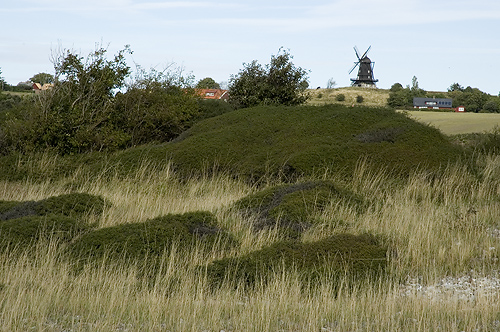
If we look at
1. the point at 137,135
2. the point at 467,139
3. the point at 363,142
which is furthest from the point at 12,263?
the point at 467,139

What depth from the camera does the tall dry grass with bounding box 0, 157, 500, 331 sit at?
6.09 m

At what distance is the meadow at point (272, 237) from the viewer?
20.6ft

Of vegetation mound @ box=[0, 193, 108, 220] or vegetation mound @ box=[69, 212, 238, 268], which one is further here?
vegetation mound @ box=[0, 193, 108, 220]

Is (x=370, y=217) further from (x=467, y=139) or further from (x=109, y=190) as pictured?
(x=467, y=139)

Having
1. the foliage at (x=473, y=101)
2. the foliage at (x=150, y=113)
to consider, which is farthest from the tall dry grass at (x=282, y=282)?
the foliage at (x=473, y=101)

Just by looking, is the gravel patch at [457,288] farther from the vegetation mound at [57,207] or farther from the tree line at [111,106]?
the tree line at [111,106]

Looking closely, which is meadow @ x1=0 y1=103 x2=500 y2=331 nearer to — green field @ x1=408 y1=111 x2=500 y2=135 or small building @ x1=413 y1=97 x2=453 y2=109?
green field @ x1=408 y1=111 x2=500 y2=135

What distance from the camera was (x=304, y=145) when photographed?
1700 cm

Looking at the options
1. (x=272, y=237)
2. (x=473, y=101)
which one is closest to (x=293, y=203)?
(x=272, y=237)

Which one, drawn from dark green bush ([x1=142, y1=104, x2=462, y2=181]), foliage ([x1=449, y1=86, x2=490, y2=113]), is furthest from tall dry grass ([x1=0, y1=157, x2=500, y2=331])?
foliage ([x1=449, y1=86, x2=490, y2=113])

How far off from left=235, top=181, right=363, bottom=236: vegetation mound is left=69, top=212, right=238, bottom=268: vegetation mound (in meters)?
1.24

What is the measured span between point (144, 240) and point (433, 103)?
5720 centimetres

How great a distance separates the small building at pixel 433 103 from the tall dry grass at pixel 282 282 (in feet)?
160

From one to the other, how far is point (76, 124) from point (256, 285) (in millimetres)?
13368
